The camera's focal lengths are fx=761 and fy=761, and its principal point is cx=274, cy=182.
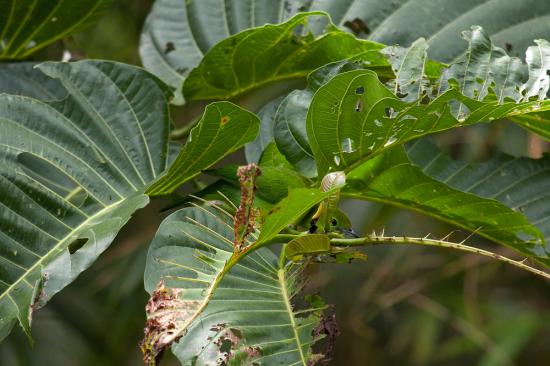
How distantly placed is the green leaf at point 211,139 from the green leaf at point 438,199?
16 cm

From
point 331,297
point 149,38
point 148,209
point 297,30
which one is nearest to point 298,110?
point 297,30

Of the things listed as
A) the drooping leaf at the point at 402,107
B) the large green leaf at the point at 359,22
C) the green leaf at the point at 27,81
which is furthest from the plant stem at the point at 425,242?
the green leaf at the point at 27,81

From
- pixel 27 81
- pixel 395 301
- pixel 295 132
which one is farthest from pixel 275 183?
pixel 395 301

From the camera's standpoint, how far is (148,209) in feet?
10.9

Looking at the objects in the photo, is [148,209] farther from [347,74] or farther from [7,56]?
[347,74]

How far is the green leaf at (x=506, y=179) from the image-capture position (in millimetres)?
1117

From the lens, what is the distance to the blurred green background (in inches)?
109

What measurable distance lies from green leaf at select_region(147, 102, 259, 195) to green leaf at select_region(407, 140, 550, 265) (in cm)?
39

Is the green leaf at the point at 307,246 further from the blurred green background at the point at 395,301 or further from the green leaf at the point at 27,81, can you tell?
the blurred green background at the point at 395,301

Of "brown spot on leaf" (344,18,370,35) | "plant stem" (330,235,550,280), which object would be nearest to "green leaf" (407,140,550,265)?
"brown spot on leaf" (344,18,370,35)

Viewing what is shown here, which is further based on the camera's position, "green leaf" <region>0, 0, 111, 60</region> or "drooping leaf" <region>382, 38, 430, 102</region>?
"green leaf" <region>0, 0, 111, 60</region>

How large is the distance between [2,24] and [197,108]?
1.56 metres

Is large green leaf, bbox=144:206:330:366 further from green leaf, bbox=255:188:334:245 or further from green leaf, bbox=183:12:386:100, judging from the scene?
green leaf, bbox=183:12:386:100

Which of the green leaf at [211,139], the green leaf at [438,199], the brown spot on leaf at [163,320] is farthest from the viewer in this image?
the green leaf at [438,199]
